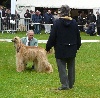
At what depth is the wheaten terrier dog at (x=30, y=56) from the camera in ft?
38.7

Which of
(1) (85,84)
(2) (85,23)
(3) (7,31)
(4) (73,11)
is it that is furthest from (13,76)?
(4) (73,11)

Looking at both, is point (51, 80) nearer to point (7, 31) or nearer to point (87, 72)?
point (87, 72)

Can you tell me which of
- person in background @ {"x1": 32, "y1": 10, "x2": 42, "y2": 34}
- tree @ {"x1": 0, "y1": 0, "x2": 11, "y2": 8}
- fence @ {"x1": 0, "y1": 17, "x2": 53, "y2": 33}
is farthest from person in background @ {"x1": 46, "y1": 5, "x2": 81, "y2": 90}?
tree @ {"x1": 0, "y1": 0, "x2": 11, "y2": 8}

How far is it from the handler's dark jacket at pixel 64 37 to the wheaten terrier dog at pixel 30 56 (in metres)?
2.63

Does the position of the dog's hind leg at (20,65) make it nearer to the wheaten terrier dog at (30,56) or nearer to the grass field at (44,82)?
the wheaten terrier dog at (30,56)

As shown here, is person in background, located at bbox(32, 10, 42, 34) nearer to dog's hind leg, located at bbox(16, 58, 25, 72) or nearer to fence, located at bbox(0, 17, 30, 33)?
fence, located at bbox(0, 17, 30, 33)

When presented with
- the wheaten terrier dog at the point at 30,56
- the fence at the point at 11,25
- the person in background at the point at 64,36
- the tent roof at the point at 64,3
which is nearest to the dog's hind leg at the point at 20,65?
the wheaten terrier dog at the point at 30,56

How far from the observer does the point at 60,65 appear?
9328 millimetres

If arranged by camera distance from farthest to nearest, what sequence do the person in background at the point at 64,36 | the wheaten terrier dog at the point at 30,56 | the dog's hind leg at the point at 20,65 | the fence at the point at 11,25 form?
1. the fence at the point at 11,25
2. the dog's hind leg at the point at 20,65
3. the wheaten terrier dog at the point at 30,56
4. the person in background at the point at 64,36

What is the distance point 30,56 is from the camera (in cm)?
1184

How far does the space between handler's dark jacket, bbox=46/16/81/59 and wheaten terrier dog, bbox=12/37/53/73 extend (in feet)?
8.63

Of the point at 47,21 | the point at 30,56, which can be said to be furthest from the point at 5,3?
the point at 30,56

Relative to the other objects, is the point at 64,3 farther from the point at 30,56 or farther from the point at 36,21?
the point at 30,56

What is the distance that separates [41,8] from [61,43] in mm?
26377
